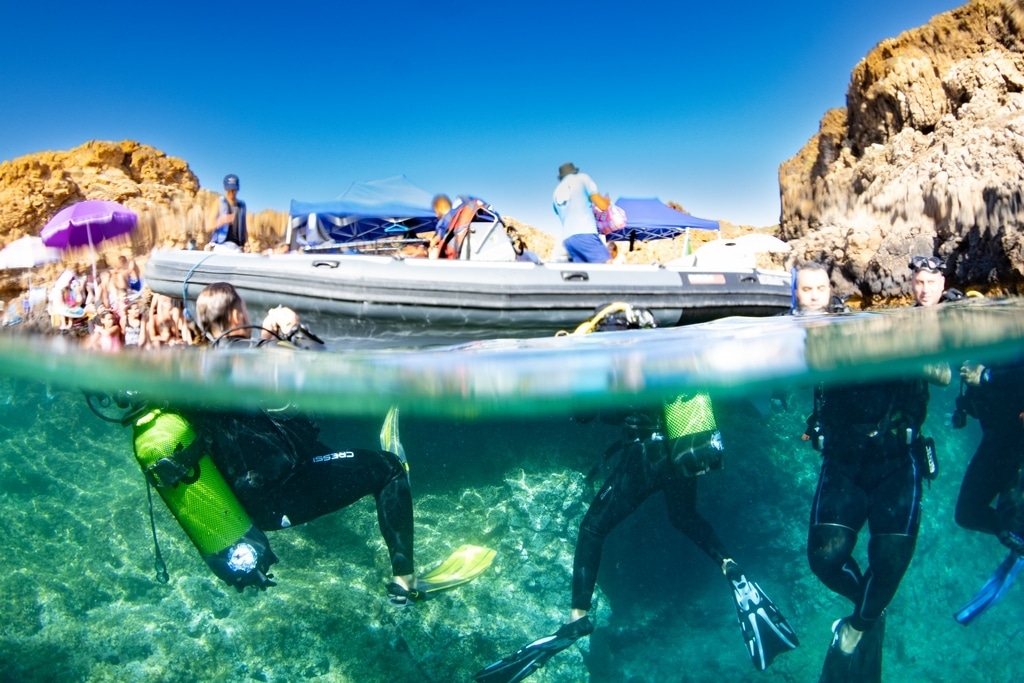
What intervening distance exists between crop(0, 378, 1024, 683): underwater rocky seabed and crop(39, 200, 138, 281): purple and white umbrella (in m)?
3.93

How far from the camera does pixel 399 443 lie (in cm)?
793

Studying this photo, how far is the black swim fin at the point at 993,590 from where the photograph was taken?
7.52 meters

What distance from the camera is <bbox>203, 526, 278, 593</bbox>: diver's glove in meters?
5.38

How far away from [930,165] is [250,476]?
1209 cm

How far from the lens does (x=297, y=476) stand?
5684 millimetres

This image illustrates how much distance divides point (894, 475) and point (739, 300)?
A: 370 centimetres

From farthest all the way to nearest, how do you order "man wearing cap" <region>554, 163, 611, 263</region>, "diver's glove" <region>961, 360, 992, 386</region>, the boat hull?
"man wearing cap" <region>554, 163, 611, 263</region>
"diver's glove" <region>961, 360, 992, 386</region>
the boat hull

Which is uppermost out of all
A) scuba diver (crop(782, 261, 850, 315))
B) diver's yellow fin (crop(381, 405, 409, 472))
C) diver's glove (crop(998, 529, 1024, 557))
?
scuba diver (crop(782, 261, 850, 315))

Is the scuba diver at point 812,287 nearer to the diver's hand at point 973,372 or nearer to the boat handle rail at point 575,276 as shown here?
the diver's hand at point 973,372

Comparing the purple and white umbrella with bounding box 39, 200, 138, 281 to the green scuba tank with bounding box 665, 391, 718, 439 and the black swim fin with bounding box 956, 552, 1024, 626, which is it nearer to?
the green scuba tank with bounding box 665, 391, 718, 439

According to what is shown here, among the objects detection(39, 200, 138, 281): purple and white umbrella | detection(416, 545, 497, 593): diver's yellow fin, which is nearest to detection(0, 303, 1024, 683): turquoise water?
detection(416, 545, 497, 593): diver's yellow fin

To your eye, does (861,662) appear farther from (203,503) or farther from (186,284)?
(186,284)

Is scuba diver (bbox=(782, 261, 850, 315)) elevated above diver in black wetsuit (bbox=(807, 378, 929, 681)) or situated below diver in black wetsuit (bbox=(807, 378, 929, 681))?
above

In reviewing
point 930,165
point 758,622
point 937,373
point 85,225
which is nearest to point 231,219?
point 85,225
